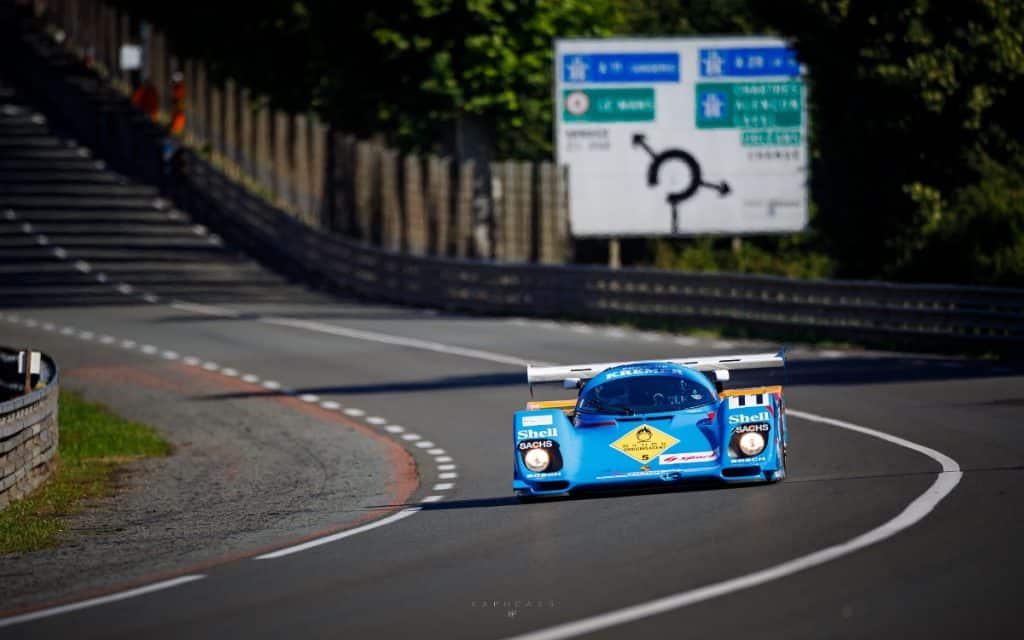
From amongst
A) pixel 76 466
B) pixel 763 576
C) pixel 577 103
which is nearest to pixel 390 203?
pixel 577 103

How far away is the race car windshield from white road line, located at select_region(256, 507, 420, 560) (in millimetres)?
1735

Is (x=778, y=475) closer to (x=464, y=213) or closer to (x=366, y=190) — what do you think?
(x=464, y=213)

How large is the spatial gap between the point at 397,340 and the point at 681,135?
10.6 metres

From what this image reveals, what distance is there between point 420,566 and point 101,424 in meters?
13.1

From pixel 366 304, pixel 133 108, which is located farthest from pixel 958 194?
pixel 133 108

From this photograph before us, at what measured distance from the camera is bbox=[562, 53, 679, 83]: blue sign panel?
42562 millimetres

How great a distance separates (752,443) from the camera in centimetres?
1595

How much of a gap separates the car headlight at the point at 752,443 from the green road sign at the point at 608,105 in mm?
27303

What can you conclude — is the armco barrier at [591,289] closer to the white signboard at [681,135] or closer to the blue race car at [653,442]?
the white signboard at [681,135]

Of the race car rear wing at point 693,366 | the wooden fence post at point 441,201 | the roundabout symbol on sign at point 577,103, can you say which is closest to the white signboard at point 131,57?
the wooden fence post at point 441,201

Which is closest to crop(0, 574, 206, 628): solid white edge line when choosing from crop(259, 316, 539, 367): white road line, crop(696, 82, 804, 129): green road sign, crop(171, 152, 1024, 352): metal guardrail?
crop(259, 316, 539, 367): white road line

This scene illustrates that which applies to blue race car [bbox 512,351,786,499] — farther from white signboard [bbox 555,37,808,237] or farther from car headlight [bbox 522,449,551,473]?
white signboard [bbox 555,37,808,237]

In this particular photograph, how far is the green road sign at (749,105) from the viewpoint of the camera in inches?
1714

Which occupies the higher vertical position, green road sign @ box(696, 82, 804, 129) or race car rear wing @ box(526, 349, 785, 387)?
green road sign @ box(696, 82, 804, 129)
